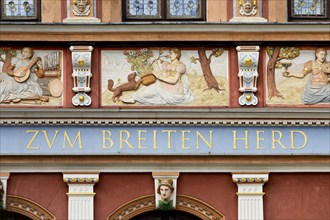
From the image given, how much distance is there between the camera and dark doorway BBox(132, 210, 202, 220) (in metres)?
24.2

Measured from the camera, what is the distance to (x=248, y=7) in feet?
79.9

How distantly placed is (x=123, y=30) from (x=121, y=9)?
56 centimetres

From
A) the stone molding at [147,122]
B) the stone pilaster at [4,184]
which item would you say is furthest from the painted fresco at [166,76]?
the stone pilaster at [4,184]

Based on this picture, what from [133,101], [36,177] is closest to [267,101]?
[133,101]

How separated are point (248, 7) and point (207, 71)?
1398 mm

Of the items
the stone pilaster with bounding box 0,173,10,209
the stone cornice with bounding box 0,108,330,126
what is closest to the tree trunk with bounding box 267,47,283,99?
the stone cornice with bounding box 0,108,330,126

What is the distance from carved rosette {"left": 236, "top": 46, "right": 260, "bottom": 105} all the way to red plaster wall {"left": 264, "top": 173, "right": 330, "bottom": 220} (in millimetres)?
1449

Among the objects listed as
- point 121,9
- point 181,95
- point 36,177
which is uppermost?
point 121,9

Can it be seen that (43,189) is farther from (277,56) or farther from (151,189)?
(277,56)

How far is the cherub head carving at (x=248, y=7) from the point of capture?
79.9 ft

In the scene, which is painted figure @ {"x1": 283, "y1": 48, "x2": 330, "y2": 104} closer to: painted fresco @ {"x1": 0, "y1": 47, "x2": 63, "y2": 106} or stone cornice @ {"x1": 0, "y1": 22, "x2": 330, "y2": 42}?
stone cornice @ {"x1": 0, "y1": 22, "x2": 330, "y2": 42}

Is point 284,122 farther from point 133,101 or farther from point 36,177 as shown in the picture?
point 36,177

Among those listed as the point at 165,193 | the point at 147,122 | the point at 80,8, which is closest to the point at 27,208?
the point at 165,193

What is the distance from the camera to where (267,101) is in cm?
2425
